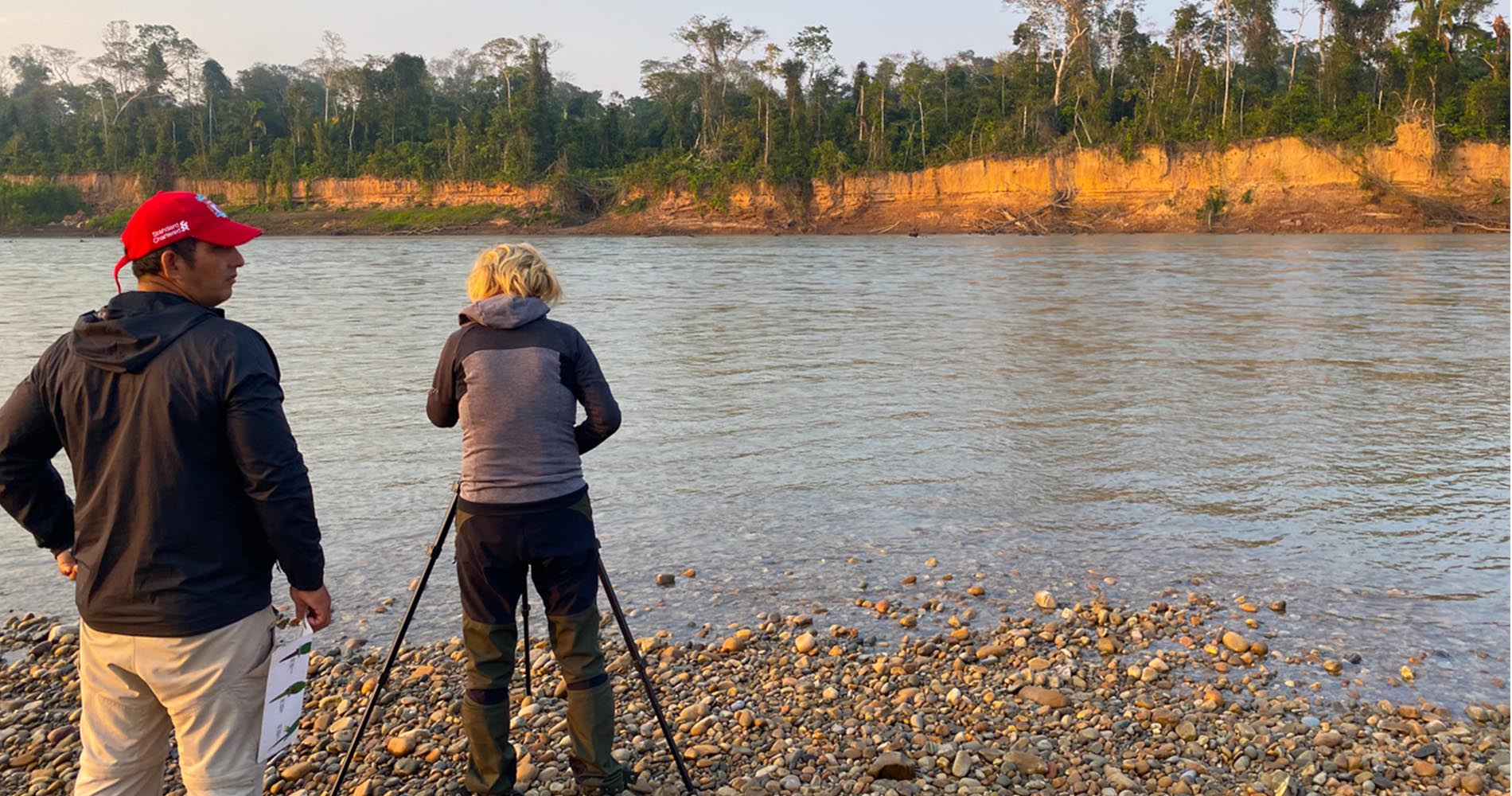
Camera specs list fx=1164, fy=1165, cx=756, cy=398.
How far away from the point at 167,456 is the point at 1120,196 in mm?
63612

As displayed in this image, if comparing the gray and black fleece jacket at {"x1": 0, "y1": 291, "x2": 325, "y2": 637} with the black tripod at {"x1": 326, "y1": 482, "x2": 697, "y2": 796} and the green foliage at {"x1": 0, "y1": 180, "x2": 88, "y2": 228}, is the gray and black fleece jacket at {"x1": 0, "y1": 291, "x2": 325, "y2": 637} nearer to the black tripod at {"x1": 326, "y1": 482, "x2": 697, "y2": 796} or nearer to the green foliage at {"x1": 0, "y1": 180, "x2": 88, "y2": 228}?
the black tripod at {"x1": 326, "y1": 482, "x2": 697, "y2": 796}

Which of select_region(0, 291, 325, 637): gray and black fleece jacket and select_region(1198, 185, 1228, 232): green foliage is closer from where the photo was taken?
select_region(0, 291, 325, 637): gray and black fleece jacket

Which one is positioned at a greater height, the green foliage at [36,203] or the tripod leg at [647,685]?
the green foliage at [36,203]

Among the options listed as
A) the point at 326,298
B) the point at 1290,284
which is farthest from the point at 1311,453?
the point at 326,298

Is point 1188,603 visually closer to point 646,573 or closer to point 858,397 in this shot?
point 646,573

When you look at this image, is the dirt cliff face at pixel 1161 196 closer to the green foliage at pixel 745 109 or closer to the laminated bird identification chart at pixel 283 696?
the green foliage at pixel 745 109

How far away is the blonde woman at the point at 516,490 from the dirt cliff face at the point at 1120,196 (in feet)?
186

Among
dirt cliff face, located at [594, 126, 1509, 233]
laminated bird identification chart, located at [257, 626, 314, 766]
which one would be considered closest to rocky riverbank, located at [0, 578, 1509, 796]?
laminated bird identification chart, located at [257, 626, 314, 766]

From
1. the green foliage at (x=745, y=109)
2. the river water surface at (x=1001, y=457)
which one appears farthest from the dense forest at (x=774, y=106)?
the river water surface at (x=1001, y=457)

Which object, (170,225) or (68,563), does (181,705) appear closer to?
(68,563)

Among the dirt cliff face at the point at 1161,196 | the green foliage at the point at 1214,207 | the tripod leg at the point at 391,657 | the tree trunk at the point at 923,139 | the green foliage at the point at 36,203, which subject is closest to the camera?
the tripod leg at the point at 391,657

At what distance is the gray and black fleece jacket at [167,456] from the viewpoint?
2760 millimetres

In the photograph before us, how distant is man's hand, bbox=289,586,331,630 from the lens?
9.99ft

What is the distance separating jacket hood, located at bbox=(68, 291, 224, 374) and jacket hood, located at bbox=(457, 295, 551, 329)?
0.97m
